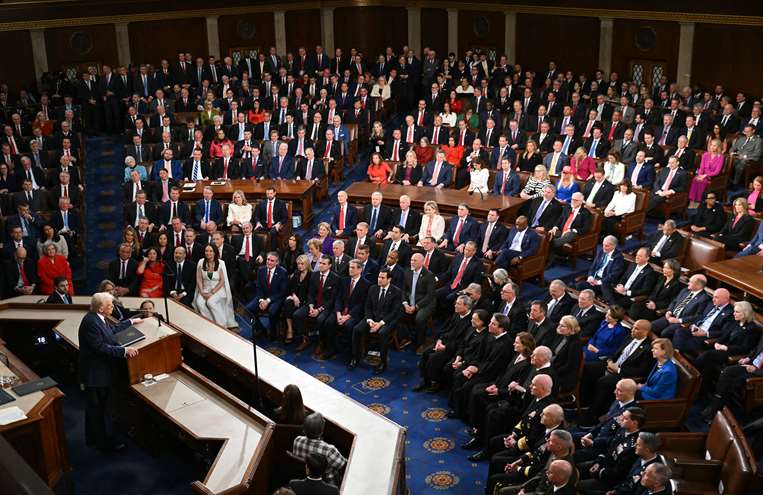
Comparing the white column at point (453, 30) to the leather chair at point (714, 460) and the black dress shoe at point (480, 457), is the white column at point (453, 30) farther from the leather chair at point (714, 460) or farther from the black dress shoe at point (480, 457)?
the leather chair at point (714, 460)

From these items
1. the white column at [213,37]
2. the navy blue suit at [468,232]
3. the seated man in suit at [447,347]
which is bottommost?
the seated man in suit at [447,347]

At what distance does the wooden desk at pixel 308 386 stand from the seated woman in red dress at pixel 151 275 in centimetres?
101

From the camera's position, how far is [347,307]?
30.0 ft

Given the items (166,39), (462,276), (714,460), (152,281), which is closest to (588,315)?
(462,276)

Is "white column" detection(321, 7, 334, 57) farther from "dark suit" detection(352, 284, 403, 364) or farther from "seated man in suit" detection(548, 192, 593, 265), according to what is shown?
"dark suit" detection(352, 284, 403, 364)

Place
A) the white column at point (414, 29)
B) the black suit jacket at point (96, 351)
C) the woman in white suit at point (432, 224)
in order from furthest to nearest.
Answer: the white column at point (414, 29)
the woman in white suit at point (432, 224)
the black suit jacket at point (96, 351)

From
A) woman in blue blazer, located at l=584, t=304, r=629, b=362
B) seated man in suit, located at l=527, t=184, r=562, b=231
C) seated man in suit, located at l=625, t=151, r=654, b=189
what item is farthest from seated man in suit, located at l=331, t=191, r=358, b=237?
woman in blue blazer, located at l=584, t=304, r=629, b=362

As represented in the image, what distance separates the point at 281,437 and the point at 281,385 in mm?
810

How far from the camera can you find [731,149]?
12.6 meters

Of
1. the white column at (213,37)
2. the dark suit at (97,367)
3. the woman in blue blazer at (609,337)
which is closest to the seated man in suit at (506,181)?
the woman in blue blazer at (609,337)

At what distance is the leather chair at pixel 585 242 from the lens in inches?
412

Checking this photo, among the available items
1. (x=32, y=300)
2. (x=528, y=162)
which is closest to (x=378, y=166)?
(x=528, y=162)

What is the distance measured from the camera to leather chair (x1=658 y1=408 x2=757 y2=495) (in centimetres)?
532

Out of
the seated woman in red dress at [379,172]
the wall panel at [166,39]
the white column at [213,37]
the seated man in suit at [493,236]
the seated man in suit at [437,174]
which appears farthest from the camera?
the white column at [213,37]
